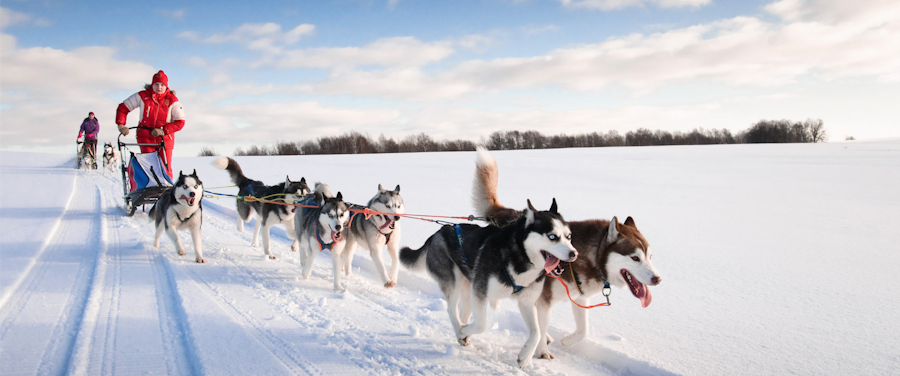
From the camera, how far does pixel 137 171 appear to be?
22.4 ft

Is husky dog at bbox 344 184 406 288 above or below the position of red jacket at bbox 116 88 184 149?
below

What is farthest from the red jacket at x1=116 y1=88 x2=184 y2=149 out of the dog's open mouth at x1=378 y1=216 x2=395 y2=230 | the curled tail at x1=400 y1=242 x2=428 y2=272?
the curled tail at x1=400 y1=242 x2=428 y2=272

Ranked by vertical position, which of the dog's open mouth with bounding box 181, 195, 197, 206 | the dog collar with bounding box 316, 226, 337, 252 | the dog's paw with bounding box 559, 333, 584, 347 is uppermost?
the dog's open mouth with bounding box 181, 195, 197, 206

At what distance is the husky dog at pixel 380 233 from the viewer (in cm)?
460

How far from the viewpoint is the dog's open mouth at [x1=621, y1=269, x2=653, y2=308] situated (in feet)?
9.25

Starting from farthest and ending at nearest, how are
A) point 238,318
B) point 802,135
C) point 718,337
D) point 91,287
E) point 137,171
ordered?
point 802,135
point 137,171
point 91,287
point 238,318
point 718,337

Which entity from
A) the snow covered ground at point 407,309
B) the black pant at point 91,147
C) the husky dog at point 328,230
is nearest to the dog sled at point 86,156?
the black pant at point 91,147

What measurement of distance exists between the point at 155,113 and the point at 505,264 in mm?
6518

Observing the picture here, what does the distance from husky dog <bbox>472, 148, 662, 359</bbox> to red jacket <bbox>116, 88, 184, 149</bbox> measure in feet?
21.4

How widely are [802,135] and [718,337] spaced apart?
172 feet

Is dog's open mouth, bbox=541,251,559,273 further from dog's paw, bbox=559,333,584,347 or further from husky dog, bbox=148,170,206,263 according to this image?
husky dog, bbox=148,170,206,263

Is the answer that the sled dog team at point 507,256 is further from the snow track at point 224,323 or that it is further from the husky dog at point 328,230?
the snow track at point 224,323

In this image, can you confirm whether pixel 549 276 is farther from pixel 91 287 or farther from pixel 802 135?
pixel 802 135

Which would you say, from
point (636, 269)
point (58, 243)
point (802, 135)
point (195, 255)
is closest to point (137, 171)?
point (58, 243)
